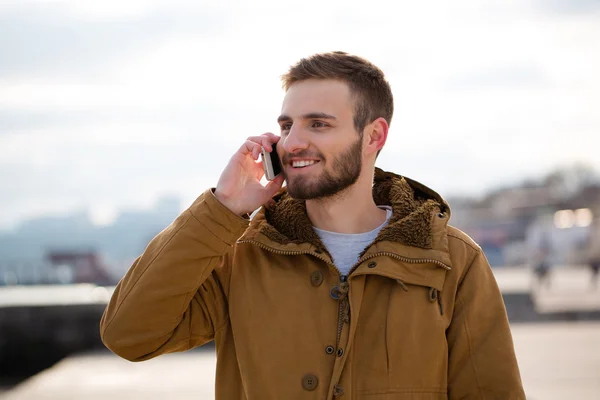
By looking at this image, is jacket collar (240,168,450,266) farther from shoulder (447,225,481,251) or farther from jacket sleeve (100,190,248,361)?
jacket sleeve (100,190,248,361)

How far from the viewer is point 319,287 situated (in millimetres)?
3971

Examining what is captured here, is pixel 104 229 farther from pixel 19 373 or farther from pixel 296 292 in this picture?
pixel 296 292

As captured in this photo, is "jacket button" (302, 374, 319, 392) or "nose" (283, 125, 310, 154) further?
"nose" (283, 125, 310, 154)

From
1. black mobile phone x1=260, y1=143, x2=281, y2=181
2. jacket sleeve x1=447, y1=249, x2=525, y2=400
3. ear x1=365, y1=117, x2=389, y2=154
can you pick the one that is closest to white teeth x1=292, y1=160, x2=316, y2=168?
black mobile phone x1=260, y1=143, x2=281, y2=181

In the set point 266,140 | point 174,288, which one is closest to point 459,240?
point 266,140

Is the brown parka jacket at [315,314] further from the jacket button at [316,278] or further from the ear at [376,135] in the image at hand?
the ear at [376,135]

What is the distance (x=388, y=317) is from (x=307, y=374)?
39 cm

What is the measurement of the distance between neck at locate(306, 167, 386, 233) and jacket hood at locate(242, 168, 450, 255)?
63 mm

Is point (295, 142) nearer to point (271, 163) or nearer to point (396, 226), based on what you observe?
point (271, 163)

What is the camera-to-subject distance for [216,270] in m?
4.12

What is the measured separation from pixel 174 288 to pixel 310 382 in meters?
0.64


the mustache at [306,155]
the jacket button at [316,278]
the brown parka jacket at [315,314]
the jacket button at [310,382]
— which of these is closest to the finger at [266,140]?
the mustache at [306,155]

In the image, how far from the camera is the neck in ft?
13.9

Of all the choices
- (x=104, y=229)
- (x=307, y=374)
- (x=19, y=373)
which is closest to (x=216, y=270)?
(x=307, y=374)
